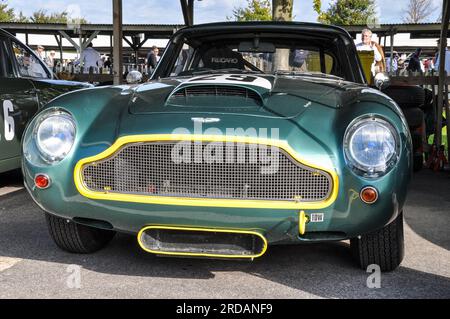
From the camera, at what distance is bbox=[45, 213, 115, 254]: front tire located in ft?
10.1

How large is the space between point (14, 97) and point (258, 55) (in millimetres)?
2190

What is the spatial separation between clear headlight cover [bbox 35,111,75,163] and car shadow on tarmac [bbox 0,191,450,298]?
0.65 meters

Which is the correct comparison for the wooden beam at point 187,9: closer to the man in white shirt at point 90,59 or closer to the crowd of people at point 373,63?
the crowd of people at point 373,63

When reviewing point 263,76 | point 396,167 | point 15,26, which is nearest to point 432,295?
point 396,167

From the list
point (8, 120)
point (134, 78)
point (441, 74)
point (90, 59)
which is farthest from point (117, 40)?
point (90, 59)

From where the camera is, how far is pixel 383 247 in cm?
284

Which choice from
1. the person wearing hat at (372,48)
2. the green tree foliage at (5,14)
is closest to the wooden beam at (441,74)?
the person wearing hat at (372,48)

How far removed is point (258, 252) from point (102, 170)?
0.83m

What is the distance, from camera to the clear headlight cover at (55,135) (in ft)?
9.04

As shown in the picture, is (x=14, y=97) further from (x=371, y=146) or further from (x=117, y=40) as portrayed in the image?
(x=371, y=146)

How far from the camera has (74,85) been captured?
5906mm

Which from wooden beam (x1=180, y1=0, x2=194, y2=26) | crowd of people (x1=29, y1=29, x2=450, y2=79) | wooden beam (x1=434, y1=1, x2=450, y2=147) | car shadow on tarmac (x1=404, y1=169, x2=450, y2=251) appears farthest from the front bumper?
wooden beam (x1=180, y1=0, x2=194, y2=26)

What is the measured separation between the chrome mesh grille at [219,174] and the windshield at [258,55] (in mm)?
1545

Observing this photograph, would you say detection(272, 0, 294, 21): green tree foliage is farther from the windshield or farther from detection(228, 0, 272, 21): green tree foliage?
detection(228, 0, 272, 21): green tree foliage
